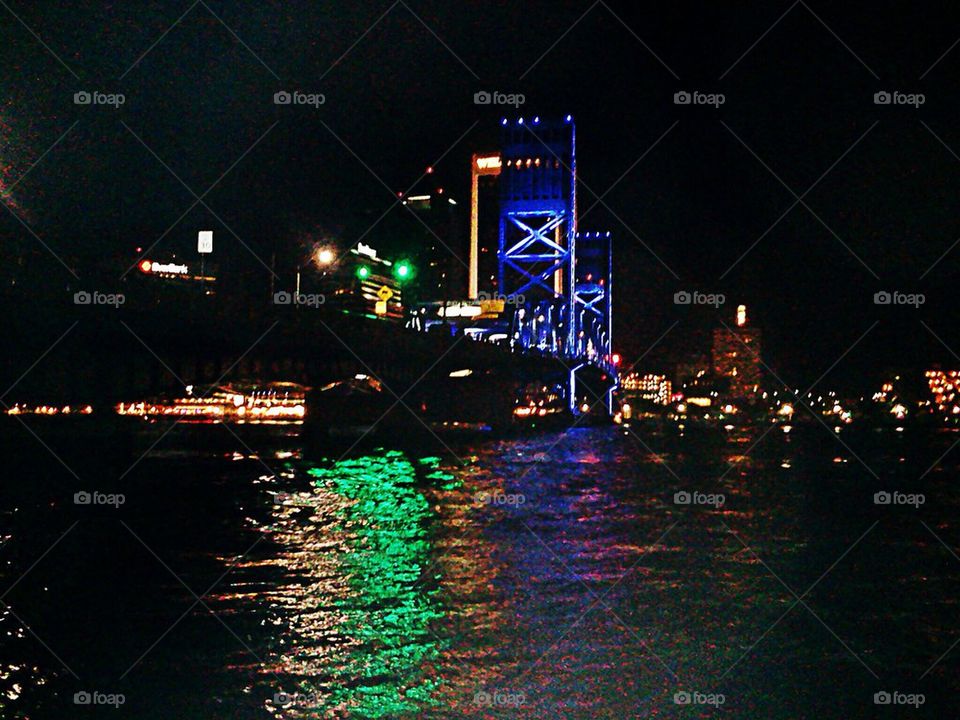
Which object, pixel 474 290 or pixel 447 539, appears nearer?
pixel 447 539

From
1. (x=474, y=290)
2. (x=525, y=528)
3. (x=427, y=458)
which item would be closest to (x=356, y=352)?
(x=427, y=458)

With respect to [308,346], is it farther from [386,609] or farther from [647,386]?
[647,386]

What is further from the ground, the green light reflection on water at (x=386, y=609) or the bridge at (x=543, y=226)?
the bridge at (x=543, y=226)

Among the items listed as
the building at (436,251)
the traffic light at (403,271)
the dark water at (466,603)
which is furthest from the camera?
the building at (436,251)

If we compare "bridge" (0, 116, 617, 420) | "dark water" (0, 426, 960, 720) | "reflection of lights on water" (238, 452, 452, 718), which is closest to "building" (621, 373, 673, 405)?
"bridge" (0, 116, 617, 420)

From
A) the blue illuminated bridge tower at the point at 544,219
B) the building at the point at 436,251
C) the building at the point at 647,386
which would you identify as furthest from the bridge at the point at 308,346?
the building at the point at 647,386

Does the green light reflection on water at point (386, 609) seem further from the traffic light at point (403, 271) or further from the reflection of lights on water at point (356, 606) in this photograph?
the traffic light at point (403, 271)

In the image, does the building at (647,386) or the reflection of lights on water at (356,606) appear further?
the building at (647,386)

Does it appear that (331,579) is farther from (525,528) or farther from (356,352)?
(356,352)

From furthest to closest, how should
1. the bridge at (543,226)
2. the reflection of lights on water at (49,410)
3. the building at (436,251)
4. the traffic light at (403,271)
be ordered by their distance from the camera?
1. the building at (436,251)
2. the bridge at (543,226)
3. the reflection of lights on water at (49,410)
4. the traffic light at (403,271)
